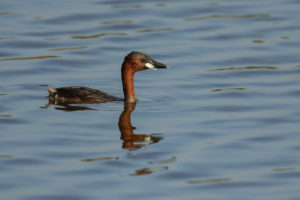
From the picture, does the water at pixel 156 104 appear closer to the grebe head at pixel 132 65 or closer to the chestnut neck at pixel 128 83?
the chestnut neck at pixel 128 83

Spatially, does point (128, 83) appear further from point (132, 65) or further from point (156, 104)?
point (156, 104)

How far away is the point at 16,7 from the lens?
20359mm

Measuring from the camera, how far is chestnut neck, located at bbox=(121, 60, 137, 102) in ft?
46.3

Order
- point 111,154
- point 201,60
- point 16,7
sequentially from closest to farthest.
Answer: point 111,154, point 201,60, point 16,7

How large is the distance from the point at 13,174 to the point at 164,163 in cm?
187

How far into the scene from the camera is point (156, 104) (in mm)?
13758

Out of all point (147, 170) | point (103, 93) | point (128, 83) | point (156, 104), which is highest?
point (128, 83)

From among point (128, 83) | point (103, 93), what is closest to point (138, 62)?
point (128, 83)

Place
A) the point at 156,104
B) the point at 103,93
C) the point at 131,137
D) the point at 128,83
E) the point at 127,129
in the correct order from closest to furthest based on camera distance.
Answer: the point at 131,137 < the point at 127,129 < the point at 156,104 < the point at 103,93 < the point at 128,83

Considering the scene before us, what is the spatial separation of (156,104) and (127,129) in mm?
1456

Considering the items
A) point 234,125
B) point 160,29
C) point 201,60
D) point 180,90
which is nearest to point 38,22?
point 160,29

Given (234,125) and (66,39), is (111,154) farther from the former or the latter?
(66,39)

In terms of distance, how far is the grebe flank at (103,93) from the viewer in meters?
13.8

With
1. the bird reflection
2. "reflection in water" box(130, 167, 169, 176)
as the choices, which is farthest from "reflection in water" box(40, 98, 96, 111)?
"reflection in water" box(130, 167, 169, 176)
